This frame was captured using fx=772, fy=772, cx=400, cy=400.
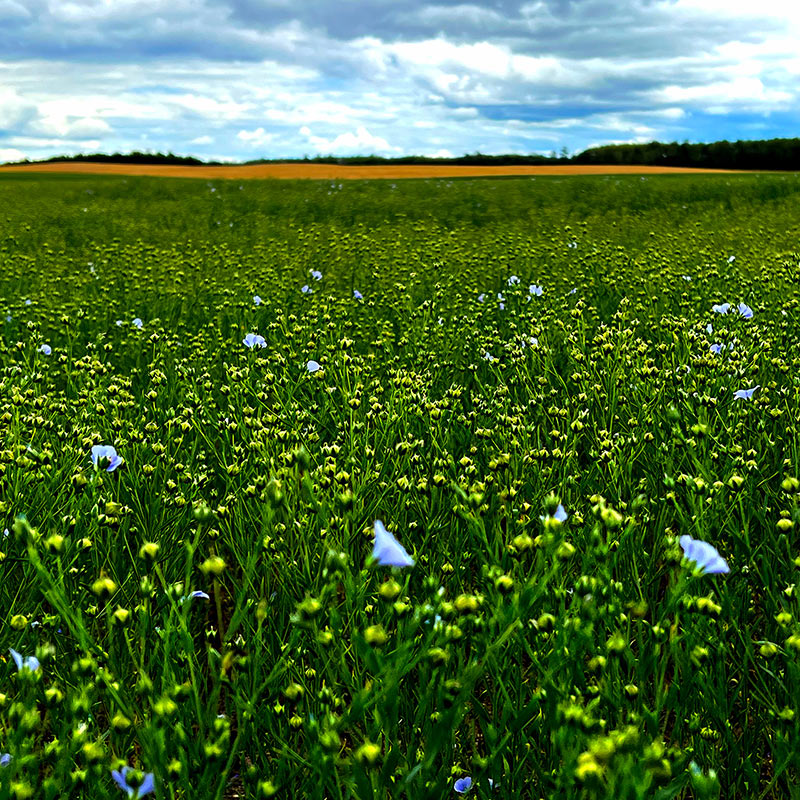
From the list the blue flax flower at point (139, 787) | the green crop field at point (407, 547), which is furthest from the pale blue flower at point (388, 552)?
the blue flax flower at point (139, 787)

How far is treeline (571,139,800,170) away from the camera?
43094 millimetres

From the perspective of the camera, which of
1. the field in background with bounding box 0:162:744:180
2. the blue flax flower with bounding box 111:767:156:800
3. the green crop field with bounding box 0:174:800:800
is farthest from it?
the field in background with bounding box 0:162:744:180

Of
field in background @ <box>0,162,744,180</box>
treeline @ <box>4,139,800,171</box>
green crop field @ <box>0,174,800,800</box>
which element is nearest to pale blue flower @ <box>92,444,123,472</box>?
green crop field @ <box>0,174,800,800</box>

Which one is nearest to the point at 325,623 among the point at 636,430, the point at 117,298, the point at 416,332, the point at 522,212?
the point at 636,430

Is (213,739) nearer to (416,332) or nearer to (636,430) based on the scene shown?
(636,430)

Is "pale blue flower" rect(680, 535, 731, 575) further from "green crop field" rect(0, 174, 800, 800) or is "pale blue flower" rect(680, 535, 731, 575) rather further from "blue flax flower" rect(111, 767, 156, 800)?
"blue flax flower" rect(111, 767, 156, 800)

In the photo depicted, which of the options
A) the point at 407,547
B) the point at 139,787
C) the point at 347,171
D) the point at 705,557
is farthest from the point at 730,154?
the point at 139,787

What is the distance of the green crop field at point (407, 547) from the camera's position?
1.21 m

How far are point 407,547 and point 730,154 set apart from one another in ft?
158

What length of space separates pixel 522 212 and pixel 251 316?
29.2 ft

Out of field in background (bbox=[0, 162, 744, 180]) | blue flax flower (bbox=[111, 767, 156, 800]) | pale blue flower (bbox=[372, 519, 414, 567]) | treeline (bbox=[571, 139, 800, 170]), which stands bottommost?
blue flax flower (bbox=[111, 767, 156, 800])

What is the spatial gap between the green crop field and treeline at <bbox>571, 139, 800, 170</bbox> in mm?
42792

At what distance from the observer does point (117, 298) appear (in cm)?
578

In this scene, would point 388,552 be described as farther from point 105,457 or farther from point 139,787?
point 105,457
